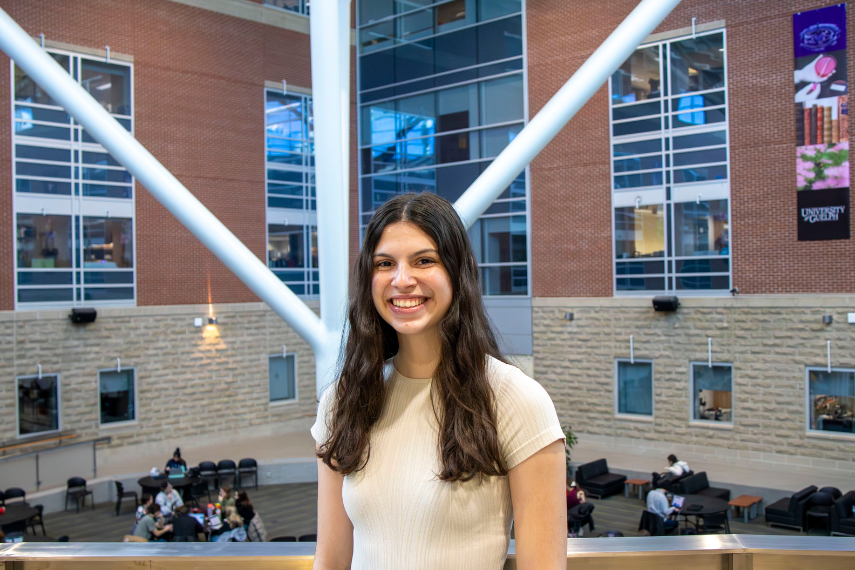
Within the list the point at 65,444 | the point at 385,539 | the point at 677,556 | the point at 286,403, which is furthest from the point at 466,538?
the point at 286,403

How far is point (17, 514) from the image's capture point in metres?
12.2

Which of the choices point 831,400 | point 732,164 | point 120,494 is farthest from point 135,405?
point 831,400

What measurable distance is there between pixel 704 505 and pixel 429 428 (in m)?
12.0

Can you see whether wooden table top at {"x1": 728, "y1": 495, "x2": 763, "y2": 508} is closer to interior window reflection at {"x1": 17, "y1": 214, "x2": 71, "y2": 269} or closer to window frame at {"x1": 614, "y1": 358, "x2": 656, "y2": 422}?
window frame at {"x1": 614, "y1": 358, "x2": 656, "y2": 422}

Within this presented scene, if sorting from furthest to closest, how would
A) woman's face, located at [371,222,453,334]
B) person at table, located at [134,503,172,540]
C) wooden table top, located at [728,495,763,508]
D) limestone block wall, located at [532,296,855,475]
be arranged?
limestone block wall, located at [532,296,855,475]
wooden table top, located at [728,495,763,508]
person at table, located at [134,503,172,540]
woman's face, located at [371,222,453,334]

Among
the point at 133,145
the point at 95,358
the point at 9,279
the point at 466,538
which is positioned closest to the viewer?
the point at 466,538

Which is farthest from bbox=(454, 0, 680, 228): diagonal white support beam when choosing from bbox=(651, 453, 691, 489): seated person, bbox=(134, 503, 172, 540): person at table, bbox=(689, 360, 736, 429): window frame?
bbox=(689, 360, 736, 429): window frame

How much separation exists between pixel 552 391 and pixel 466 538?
56.1ft

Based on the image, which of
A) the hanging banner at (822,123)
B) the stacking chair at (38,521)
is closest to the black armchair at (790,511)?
the hanging banner at (822,123)

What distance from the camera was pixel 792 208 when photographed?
1508cm

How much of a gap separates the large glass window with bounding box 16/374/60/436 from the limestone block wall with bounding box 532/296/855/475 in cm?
1168

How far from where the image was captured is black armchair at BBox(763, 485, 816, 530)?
1205cm

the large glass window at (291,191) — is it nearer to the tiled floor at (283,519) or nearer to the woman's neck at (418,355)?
the tiled floor at (283,519)

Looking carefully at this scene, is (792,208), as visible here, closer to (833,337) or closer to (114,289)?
(833,337)
